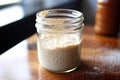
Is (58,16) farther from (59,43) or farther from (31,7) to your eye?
(31,7)

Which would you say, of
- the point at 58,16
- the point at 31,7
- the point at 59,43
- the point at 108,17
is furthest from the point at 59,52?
the point at 31,7

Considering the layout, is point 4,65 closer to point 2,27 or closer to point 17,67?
point 17,67

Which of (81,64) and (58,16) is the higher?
(58,16)

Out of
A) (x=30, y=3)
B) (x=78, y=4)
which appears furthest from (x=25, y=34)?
(x=78, y=4)

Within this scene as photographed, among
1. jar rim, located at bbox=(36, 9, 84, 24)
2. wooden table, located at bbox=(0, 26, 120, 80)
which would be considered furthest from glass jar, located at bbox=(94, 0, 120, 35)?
jar rim, located at bbox=(36, 9, 84, 24)

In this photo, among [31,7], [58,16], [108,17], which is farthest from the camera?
[31,7]

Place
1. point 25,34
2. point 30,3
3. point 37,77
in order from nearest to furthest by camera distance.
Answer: point 37,77
point 25,34
point 30,3

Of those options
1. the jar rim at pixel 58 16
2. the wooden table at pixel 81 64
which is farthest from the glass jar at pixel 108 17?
the jar rim at pixel 58 16

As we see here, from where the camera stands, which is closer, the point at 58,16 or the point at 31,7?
the point at 58,16
